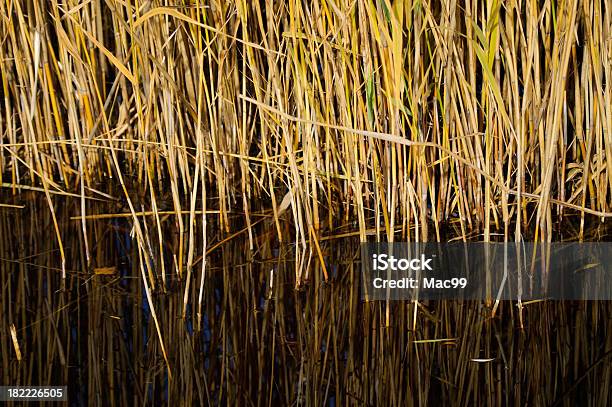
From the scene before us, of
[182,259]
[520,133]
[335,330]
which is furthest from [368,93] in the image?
[182,259]

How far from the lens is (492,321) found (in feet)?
5.70

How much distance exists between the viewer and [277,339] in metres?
1.71

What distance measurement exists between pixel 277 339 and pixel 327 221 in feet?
1.63

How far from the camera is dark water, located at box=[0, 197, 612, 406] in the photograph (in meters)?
1.57

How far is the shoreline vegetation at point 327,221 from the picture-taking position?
160cm

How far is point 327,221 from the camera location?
7.07 ft

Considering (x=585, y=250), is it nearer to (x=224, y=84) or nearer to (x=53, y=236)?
(x=224, y=84)

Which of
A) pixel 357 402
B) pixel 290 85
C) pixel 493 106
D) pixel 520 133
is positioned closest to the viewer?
pixel 357 402

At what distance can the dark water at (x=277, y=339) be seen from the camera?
5.14 feet

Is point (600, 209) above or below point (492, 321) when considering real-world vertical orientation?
above

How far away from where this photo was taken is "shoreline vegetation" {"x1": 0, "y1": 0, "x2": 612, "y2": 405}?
160 cm

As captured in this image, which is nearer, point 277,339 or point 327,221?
point 277,339

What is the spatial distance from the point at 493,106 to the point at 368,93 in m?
0.33

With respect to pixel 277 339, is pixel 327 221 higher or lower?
higher
